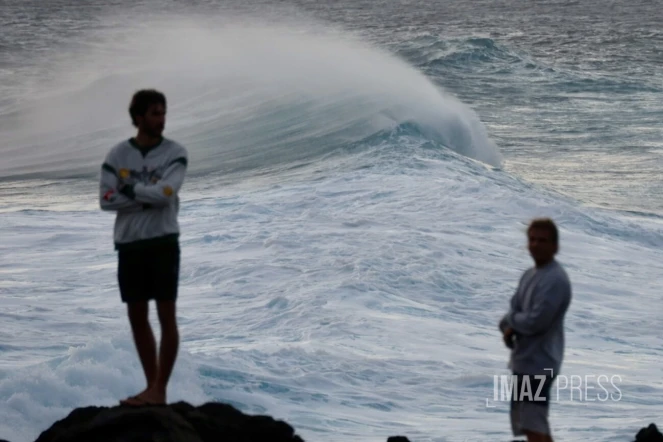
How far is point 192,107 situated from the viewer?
2495 centimetres

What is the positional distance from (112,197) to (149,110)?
0.39 metres

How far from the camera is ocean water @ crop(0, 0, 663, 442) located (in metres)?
7.77

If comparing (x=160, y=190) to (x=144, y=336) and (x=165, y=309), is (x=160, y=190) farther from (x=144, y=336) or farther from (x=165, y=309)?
(x=144, y=336)

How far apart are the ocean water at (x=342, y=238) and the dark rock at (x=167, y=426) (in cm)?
188

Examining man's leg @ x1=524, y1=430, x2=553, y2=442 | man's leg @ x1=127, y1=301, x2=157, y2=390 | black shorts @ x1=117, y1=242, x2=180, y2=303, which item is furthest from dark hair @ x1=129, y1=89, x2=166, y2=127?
man's leg @ x1=524, y1=430, x2=553, y2=442

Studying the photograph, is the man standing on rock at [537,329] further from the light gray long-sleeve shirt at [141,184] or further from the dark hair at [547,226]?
the light gray long-sleeve shirt at [141,184]

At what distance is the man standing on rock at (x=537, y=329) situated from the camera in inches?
179

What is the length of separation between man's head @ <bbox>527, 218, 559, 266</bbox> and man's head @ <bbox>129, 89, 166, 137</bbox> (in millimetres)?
1577

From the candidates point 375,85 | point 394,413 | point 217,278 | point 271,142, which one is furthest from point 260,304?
point 375,85

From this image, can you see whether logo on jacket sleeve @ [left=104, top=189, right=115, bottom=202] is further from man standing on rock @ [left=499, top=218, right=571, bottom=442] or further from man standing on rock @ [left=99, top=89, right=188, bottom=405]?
man standing on rock @ [left=499, top=218, right=571, bottom=442]

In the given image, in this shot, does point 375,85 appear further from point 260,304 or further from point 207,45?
point 260,304

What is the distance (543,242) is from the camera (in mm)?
4609

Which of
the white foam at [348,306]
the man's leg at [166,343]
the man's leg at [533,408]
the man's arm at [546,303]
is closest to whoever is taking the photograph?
the man's arm at [546,303]

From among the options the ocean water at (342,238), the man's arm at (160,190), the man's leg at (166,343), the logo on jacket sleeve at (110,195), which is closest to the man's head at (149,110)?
the man's arm at (160,190)
